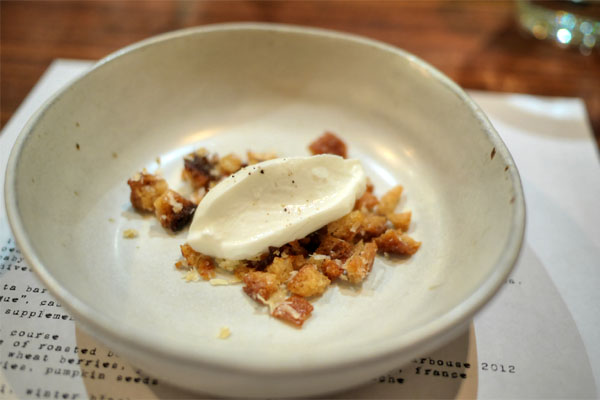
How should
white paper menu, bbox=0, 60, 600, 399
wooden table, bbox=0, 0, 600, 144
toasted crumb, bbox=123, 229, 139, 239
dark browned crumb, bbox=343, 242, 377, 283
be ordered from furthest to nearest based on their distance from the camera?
1. wooden table, bbox=0, 0, 600, 144
2. toasted crumb, bbox=123, 229, 139, 239
3. dark browned crumb, bbox=343, 242, 377, 283
4. white paper menu, bbox=0, 60, 600, 399

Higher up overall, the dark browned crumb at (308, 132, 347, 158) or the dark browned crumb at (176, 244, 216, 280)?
the dark browned crumb at (308, 132, 347, 158)

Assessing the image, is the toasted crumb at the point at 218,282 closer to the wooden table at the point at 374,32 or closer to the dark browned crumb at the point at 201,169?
the dark browned crumb at the point at 201,169

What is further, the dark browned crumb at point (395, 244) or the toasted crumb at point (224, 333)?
the dark browned crumb at point (395, 244)

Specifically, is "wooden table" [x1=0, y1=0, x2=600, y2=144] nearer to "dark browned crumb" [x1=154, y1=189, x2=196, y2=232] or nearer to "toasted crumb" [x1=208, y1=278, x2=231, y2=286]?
"dark browned crumb" [x1=154, y1=189, x2=196, y2=232]

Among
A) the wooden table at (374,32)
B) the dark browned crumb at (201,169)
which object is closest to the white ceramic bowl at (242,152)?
the dark browned crumb at (201,169)

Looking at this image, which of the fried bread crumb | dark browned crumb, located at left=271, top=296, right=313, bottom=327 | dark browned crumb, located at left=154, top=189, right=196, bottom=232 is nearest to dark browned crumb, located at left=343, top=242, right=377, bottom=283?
the fried bread crumb

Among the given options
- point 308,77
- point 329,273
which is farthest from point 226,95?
point 329,273
